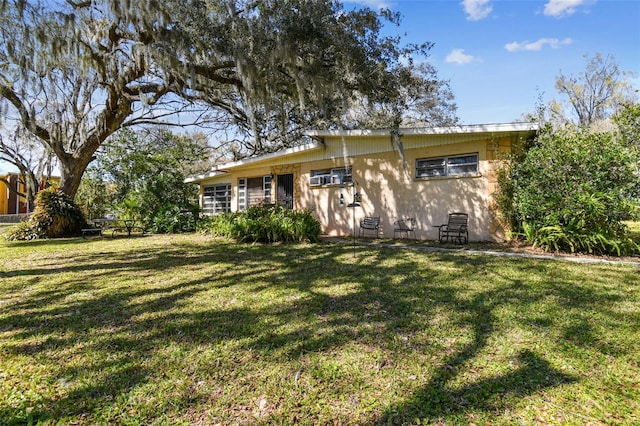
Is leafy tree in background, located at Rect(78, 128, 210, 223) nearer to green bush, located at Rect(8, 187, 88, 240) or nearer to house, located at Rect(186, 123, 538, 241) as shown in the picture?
green bush, located at Rect(8, 187, 88, 240)

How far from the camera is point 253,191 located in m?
15.0

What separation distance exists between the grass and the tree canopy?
524 cm

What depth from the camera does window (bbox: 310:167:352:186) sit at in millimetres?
11688

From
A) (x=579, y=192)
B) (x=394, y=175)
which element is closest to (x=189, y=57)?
(x=394, y=175)

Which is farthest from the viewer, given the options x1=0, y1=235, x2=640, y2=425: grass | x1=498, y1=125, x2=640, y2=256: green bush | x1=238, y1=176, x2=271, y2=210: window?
x1=238, y1=176, x2=271, y2=210: window

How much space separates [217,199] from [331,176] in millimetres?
7475

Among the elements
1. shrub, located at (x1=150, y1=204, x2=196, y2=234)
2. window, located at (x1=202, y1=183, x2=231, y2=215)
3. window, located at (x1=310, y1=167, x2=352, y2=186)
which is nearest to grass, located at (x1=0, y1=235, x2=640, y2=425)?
window, located at (x1=310, y1=167, x2=352, y2=186)

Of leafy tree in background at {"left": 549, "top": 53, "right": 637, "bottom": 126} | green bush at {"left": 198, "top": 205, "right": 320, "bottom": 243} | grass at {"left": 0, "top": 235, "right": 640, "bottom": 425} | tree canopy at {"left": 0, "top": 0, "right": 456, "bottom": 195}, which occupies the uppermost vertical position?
leafy tree in background at {"left": 549, "top": 53, "right": 637, "bottom": 126}

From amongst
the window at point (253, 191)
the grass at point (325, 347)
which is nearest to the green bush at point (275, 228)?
the grass at point (325, 347)

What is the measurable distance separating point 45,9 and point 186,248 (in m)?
6.13

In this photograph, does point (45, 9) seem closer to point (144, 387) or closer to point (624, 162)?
point (144, 387)

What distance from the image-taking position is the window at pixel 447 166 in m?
9.10

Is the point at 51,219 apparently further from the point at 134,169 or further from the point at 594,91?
the point at 594,91

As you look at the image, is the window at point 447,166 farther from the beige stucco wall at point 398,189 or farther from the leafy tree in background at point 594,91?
the leafy tree in background at point 594,91
